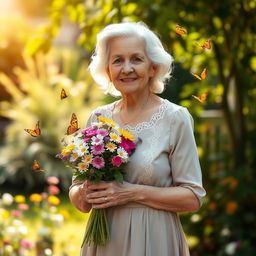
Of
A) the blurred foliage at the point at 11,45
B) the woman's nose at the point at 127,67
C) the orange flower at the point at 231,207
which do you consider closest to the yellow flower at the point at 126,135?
the woman's nose at the point at 127,67

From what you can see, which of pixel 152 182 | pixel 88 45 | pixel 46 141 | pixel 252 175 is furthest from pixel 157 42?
pixel 46 141

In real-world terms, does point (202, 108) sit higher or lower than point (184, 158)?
lower

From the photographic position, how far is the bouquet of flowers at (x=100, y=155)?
226 centimetres

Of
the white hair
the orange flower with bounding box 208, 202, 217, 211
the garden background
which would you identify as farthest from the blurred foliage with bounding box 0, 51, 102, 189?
the white hair

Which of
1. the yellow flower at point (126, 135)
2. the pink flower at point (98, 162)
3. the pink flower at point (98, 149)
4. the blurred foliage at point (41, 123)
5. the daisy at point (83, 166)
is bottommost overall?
the blurred foliage at point (41, 123)

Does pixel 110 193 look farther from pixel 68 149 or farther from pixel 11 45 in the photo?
pixel 11 45

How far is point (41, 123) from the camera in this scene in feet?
28.2

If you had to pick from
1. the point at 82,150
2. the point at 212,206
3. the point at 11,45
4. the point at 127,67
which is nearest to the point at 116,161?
the point at 82,150

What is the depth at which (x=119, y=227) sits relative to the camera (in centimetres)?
241

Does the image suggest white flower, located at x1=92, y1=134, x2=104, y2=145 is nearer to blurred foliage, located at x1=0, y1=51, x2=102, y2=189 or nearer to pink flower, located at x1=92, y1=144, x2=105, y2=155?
pink flower, located at x1=92, y1=144, x2=105, y2=155

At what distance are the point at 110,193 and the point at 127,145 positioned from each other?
20cm

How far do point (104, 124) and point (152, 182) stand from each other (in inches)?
12.2

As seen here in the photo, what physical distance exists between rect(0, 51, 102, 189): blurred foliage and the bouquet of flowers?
568 cm

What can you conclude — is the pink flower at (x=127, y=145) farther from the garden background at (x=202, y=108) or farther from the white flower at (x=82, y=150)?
the garden background at (x=202, y=108)
